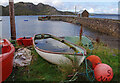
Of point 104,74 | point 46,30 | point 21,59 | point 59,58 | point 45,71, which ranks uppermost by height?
point 46,30

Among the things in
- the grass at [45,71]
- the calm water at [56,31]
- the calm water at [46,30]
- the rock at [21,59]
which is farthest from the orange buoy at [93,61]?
the calm water at [46,30]

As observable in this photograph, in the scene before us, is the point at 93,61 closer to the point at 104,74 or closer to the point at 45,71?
the point at 104,74

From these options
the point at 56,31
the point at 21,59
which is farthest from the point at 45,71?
the point at 56,31

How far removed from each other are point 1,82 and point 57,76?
203 centimetres

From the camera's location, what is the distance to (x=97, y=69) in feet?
13.8

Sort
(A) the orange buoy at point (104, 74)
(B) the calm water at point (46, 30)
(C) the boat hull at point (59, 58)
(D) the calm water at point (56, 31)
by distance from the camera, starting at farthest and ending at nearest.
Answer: (B) the calm water at point (46, 30) → (D) the calm water at point (56, 31) → (C) the boat hull at point (59, 58) → (A) the orange buoy at point (104, 74)

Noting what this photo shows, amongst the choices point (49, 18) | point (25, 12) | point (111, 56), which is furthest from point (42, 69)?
point (25, 12)

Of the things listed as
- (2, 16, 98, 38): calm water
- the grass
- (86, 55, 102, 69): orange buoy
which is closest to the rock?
the grass

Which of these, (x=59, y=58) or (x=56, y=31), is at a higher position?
(x=56, y=31)

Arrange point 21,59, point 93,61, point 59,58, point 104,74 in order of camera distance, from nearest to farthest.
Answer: point 104,74, point 93,61, point 59,58, point 21,59

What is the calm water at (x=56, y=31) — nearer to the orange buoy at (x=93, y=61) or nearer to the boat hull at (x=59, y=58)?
the orange buoy at (x=93, y=61)

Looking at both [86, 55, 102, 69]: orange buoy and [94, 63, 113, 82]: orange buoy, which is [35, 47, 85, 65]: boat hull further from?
[94, 63, 113, 82]: orange buoy

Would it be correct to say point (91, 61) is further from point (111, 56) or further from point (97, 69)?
point (111, 56)

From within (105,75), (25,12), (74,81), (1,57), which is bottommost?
(74,81)
